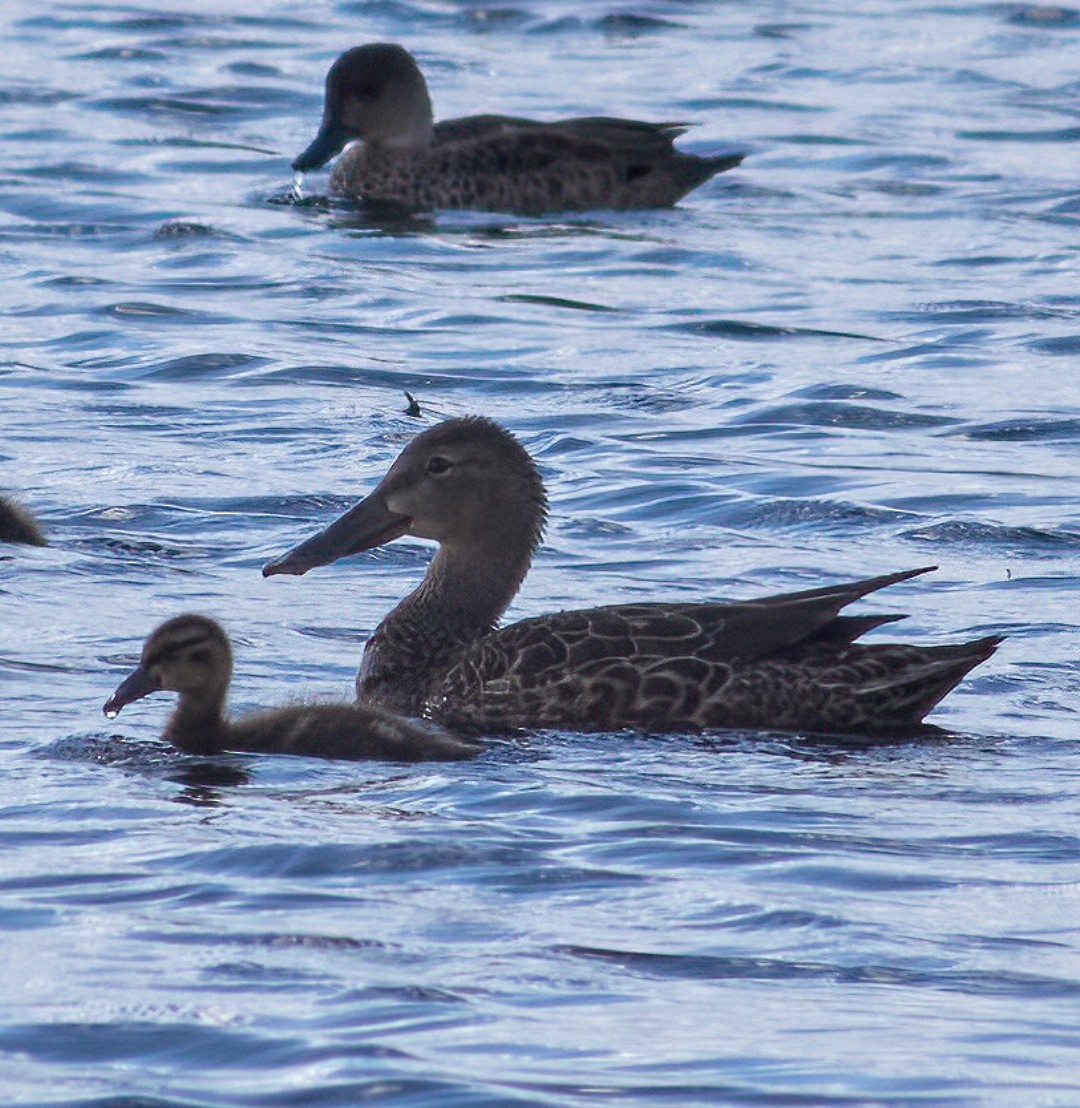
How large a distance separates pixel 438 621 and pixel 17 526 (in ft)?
6.15

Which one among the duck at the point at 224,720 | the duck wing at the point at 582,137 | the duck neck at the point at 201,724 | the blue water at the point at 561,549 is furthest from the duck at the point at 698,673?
the duck wing at the point at 582,137

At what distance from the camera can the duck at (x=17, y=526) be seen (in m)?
10.3

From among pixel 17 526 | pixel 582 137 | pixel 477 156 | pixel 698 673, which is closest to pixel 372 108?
pixel 477 156

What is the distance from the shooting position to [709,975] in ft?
20.6

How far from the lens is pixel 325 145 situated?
1817cm

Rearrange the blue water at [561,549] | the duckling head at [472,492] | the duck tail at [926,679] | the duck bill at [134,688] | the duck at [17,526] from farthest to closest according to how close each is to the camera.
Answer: the duck at [17,526], the duckling head at [472,492], the duck tail at [926,679], the duck bill at [134,688], the blue water at [561,549]

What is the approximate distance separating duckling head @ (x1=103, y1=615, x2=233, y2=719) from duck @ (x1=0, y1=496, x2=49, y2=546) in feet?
7.47

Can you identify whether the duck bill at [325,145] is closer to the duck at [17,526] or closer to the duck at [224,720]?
the duck at [17,526]

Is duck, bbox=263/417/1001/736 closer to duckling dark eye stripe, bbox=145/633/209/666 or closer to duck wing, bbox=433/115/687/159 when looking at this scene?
duckling dark eye stripe, bbox=145/633/209/666

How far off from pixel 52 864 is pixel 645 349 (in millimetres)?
7686

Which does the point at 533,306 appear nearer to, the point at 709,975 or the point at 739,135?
the point at 739,135

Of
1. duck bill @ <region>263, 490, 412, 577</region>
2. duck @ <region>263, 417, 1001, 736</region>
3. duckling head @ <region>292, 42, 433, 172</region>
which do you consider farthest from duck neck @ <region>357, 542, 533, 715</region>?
duckling head @ <region>292, 42, 433, 172</region>

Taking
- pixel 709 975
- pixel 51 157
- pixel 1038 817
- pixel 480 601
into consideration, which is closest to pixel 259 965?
pixel 709 975

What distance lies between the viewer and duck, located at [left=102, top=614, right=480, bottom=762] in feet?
26.4
